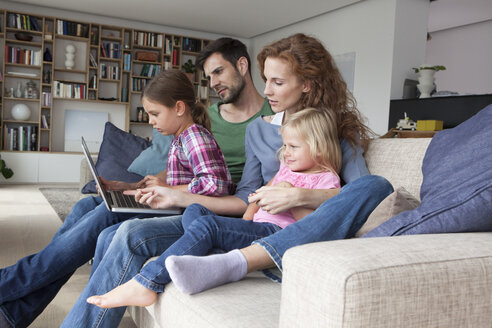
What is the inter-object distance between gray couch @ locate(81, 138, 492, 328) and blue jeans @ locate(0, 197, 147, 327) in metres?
0.81

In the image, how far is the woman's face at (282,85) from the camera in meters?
1.68

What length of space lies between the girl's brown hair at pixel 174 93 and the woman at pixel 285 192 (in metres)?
0.24

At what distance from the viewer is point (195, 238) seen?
119 centimetres

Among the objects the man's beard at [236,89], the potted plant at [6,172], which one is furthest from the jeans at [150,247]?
the potted plant at [6,172]

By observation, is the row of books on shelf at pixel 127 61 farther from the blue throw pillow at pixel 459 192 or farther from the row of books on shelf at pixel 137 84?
the blue throw pillow at pixel 459 192

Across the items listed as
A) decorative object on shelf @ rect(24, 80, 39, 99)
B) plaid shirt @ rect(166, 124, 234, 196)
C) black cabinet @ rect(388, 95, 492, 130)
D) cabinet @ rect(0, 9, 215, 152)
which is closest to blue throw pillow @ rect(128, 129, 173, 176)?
plaid shirt @ rect(166, 124, 234, 196)

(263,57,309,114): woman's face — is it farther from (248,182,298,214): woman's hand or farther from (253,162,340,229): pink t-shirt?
(248,182,298,214): woman's hand

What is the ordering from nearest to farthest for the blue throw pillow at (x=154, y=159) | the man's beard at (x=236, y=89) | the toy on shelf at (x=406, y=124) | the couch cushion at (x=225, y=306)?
the couch cushion at (x=225, y=306)
the man's beard at (x=236, y=89)
the blue throw pillow at (x=154, y=159)
the toy on shelf at (x=406, y=124)

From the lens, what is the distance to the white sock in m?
0.98

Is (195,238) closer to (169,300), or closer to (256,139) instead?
(169,300)

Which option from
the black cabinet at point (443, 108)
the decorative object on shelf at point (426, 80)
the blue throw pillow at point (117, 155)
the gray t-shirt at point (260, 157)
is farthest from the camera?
the decorative object on shelf at point (426, 80)

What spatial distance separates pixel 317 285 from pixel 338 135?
101cm

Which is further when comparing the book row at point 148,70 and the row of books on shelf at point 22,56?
the book row at point 148,70

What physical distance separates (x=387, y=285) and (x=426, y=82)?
504 centimetres
